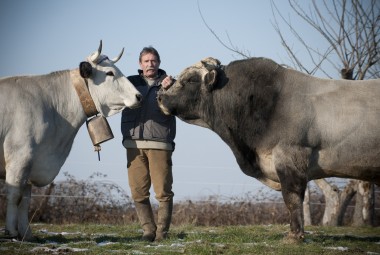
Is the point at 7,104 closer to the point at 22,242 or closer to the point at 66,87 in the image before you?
the point at 66,87

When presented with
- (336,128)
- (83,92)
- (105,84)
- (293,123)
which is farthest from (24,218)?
(336,128)

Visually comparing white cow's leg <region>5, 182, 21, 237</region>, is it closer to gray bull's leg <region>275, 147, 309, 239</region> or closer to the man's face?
the man's face

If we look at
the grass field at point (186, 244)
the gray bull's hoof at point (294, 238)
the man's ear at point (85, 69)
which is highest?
the man's ear at point (85, 69)

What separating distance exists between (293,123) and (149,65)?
2385mm

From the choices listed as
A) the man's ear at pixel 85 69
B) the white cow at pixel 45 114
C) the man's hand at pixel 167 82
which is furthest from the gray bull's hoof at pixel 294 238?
the man's ear at pixel 85 69

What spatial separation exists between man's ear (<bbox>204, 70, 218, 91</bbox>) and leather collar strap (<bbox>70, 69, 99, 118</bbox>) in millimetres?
1770

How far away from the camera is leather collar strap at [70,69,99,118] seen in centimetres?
891

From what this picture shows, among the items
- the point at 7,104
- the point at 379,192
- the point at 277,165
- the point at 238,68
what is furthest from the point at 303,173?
the point at 379,192

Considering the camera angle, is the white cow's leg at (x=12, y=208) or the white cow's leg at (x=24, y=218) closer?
the white cow's leg at (x=12, y=208)

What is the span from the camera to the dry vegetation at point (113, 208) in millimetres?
14164

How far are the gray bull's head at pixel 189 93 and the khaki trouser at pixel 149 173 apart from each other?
0.65 m

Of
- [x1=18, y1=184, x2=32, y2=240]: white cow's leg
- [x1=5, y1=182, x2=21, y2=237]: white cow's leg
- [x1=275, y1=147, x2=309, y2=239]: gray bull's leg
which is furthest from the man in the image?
[x1=275, y1=147, x2=309, y2=239]: gray bull's leg

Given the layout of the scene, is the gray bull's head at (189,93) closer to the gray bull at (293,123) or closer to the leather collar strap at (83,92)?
the gray bull at (293,123)

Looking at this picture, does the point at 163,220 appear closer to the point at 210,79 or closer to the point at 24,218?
the point at 24,218
